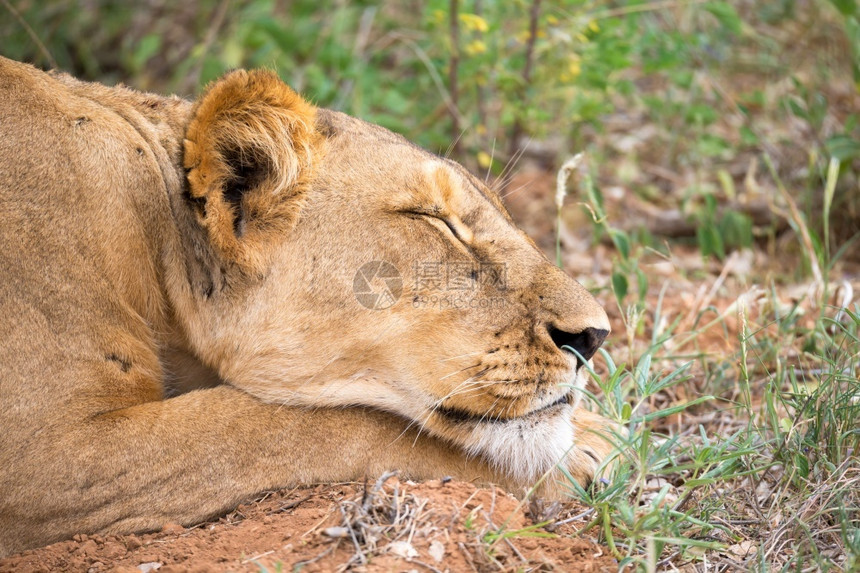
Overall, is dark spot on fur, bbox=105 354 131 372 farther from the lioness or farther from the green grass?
the green grass

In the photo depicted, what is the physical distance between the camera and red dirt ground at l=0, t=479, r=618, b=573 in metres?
2.55

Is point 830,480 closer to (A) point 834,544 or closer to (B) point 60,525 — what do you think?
(A) point 834,544

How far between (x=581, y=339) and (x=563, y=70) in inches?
120

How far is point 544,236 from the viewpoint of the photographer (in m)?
6.66

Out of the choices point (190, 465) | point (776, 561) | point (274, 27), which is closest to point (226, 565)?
point (190, 465)

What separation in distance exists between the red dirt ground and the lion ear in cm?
91

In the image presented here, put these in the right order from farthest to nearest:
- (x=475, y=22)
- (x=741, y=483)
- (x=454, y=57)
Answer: (x=454, y=57) → (x=475, y=22) → (x=741, y=483)

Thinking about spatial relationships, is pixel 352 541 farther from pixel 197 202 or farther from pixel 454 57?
pixel 454 57

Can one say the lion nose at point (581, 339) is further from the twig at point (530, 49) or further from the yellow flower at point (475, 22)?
the twig at point (530, 49)

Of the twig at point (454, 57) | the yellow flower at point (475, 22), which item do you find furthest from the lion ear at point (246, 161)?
the twig at point (454, 57)

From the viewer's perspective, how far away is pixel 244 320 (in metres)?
3.31

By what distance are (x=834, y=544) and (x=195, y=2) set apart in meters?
7.71

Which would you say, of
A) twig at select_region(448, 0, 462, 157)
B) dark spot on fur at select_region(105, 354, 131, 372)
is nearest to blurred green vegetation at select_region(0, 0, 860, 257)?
twig at select_region(448, 0, 462, 157)

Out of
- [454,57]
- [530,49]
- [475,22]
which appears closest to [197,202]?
[475,22]
